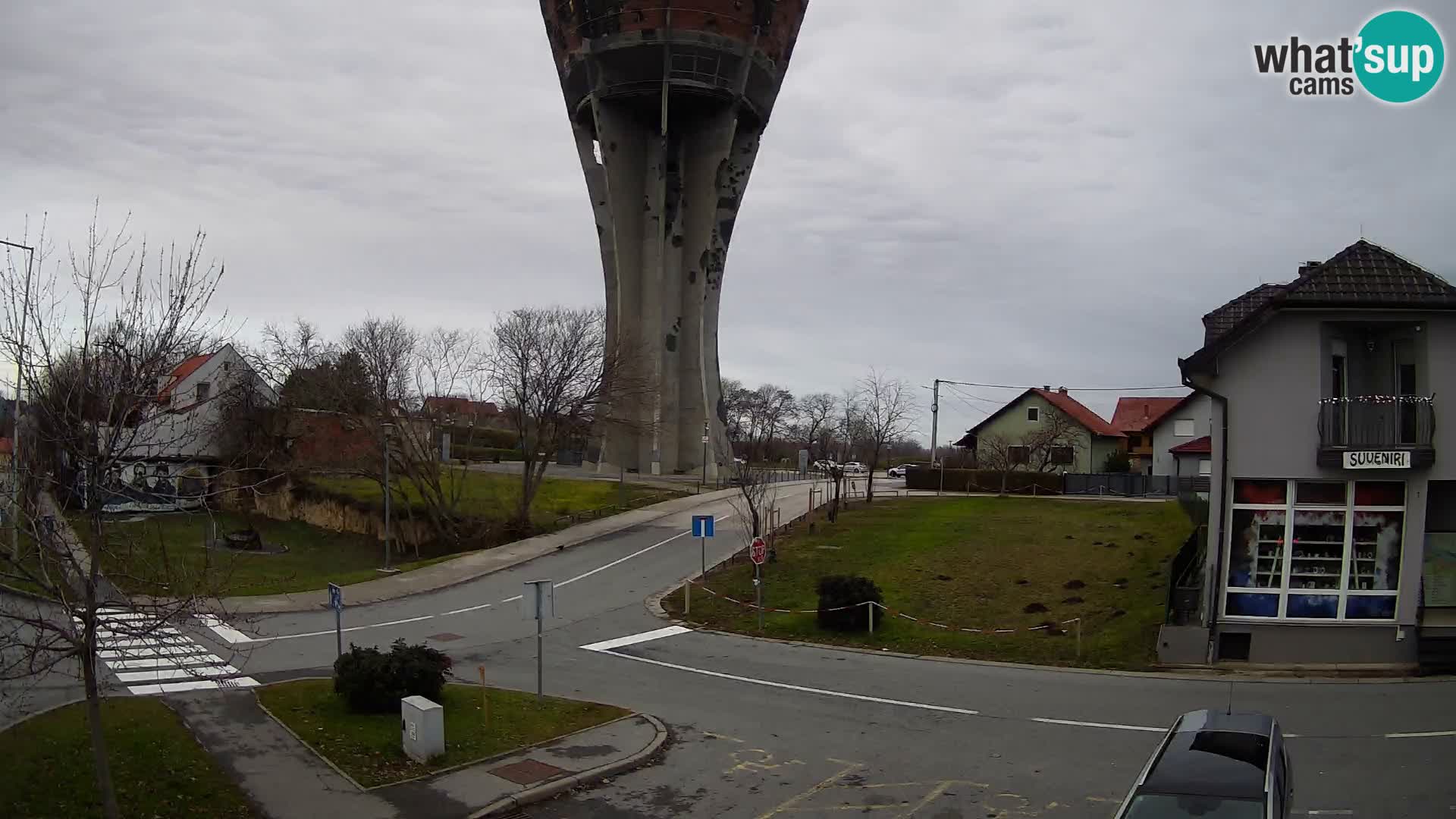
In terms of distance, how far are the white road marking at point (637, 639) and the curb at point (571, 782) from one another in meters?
7.49

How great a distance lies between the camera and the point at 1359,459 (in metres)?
18.3

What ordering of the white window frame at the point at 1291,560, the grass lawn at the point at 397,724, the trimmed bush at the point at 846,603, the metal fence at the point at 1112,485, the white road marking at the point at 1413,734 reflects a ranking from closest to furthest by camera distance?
the grass lawn at the point at 397,724 < the white road marking at the point at 1413,734 < the white window frame at the point at 1291,560 < the trimmed bush at the point at 846,603 < the metal fence at the point at 1112,485

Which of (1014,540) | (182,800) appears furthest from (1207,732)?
(1014,540)

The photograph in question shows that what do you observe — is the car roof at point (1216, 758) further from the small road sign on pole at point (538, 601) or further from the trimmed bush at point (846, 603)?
the trimmed bush at point (846, 603)

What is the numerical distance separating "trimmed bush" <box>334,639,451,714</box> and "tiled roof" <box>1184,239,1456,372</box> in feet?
48.6

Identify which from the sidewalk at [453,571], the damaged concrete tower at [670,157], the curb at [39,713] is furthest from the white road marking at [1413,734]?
the damaged concrete tower at [670,157]

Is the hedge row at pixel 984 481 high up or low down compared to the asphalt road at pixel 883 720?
up

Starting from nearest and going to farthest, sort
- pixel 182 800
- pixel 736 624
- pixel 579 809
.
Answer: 1. pixel 182 800
2. pixel 579 809
3. pixel 736 624

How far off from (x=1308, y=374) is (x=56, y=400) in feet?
64.3

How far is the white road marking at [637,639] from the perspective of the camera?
22.1m

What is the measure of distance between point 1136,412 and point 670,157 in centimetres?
4084

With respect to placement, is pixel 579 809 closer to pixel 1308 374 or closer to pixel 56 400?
pixel 56 400

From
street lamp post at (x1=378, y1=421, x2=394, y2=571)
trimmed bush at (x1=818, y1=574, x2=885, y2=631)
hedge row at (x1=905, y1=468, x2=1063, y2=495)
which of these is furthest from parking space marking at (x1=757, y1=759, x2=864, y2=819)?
hedge row at (x1=905, y1=468, x2=1063, y2=495)

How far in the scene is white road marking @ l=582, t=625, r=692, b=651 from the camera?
22.1 metres
